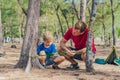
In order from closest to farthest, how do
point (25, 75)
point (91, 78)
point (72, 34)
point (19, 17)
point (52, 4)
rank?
point (91, 78)
point (25, 75)
point (72, 34)
point (52, 4)
point (19, 17)

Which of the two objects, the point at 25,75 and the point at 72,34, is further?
the point at 72,34

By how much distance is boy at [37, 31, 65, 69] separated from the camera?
30.7 ft

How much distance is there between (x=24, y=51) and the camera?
938 cm

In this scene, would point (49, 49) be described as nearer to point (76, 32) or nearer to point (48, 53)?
point (48, 53)

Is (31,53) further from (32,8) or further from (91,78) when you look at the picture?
(91,78)

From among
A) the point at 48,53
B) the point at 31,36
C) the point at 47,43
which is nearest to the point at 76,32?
the point at 47,43

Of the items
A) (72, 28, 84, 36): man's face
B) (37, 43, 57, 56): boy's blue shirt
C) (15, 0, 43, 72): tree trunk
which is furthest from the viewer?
(37, 43, 57, 56): boy's blue shirt

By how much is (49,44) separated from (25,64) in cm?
87

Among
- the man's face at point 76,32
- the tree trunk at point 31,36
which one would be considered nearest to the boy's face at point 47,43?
the tree trunk at point 31,36

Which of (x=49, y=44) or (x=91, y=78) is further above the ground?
(x=49, y=44)

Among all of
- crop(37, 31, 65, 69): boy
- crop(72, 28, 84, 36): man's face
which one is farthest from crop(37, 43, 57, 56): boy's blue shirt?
crop(72, 28, 84, 36): man's face

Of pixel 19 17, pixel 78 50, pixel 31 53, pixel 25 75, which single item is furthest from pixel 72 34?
pixel 19 17

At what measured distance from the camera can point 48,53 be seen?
9547 millimetres

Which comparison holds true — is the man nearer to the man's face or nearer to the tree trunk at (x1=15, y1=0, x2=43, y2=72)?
the man's face
